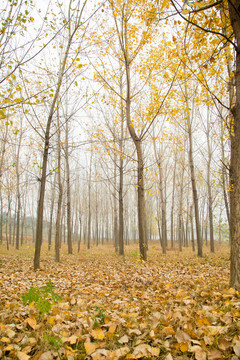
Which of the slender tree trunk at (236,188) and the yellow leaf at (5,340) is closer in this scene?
the yellow leaf at (5,340)

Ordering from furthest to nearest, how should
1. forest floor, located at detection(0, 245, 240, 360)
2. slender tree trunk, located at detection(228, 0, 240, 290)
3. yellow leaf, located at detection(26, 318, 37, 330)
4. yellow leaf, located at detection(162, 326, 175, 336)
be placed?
slender tree trunk, located at detection(228, 0, 240, 290)
yellow leaf, located at detection(26, 318, 37, 330)
yellow leaf, located at detection(162, 326, 175, 336)
forest floor, located at detection(0, 245, 240, 360)

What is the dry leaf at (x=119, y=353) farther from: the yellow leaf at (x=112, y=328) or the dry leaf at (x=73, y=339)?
the dry leaf at (x=73, y=339)

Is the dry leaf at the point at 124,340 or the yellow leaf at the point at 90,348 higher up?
the yellow leaf at the point at 90,348

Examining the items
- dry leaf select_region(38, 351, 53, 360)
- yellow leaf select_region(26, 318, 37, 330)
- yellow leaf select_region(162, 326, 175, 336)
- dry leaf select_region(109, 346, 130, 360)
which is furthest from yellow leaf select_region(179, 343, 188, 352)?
yellow leaf select_region(26, 318, 37, 330)

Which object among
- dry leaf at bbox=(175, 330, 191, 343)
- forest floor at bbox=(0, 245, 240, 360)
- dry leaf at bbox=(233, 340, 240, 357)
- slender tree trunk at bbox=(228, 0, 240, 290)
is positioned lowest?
forest floor at bbox=(0, 245, 240, 360)

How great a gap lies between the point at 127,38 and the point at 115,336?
774 centimetres

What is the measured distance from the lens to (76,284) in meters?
4.21

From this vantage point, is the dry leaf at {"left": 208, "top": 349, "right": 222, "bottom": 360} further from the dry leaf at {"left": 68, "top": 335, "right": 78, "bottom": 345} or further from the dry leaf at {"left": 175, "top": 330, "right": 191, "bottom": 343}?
the dry leaf at {"left": 68, "top": 335, "right": 78, "bottom": 345}

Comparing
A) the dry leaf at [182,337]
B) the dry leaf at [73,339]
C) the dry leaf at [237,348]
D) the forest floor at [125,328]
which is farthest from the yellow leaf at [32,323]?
the dry leaf at [237,348]

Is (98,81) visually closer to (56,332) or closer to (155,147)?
(155,147)

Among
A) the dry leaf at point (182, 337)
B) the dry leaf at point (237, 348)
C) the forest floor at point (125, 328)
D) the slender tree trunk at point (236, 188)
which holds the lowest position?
the forest floor at point (125, 328)

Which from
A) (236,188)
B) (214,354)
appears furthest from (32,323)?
(236,188)

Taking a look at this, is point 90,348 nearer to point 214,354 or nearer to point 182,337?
point 182,337

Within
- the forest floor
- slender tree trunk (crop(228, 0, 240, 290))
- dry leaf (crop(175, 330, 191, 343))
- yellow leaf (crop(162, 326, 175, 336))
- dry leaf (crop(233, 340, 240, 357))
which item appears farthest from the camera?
slender tree trunk (crop(228, 0, 240, 290))
